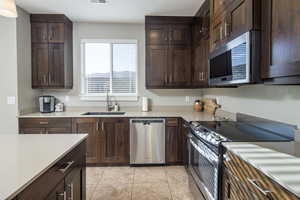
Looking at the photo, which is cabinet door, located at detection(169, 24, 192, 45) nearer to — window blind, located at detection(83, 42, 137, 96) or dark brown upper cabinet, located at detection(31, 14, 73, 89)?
window blind, located at detection(83, 42, 137, 96)

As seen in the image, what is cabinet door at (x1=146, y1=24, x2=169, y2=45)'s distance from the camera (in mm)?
3953

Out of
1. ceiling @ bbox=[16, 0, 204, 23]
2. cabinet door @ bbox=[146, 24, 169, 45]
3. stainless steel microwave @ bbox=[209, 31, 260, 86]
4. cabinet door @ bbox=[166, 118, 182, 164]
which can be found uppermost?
ceiling @ bbox=[16, 0, 204, 23]

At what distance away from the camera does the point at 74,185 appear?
180 centimetres

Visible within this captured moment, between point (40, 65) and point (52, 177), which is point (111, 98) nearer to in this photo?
point (40, 65)

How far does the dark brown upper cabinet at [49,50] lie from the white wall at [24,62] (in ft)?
0.32

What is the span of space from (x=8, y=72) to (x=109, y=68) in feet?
5.47

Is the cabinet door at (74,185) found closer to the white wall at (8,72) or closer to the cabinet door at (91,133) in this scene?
the cabinet door at (91,133)

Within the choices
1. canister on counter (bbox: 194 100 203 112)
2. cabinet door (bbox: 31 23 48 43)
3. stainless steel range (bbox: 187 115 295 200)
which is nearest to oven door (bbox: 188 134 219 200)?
stainless steel range (bbox: 187 115 295 200)

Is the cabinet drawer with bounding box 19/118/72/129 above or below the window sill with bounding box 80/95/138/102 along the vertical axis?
below

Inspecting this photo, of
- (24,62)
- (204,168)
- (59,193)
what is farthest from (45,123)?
(204,168)

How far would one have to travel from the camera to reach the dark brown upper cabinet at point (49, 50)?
3844 mm

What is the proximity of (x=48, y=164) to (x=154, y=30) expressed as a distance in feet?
10.5

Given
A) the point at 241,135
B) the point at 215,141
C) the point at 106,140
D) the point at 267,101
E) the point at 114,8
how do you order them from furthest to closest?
the point at 106,140, the point at 114,8, the point at 267,101, the point at 241,135, the point at 215,141

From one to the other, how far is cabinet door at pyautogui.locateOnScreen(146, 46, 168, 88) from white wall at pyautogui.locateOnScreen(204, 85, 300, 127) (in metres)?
1.17
